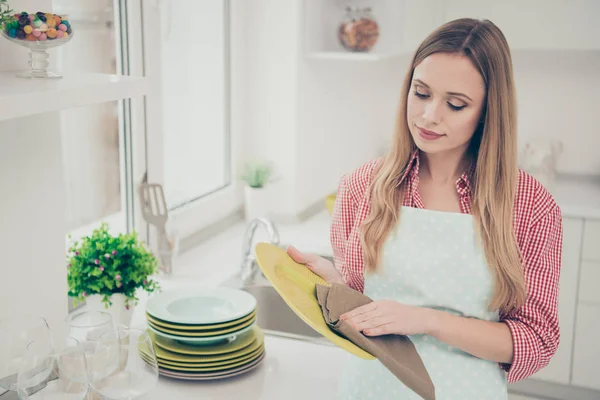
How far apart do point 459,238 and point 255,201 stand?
4.95ft

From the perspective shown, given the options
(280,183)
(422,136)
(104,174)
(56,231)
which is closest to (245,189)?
(280,183)

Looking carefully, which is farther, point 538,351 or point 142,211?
point 142,211

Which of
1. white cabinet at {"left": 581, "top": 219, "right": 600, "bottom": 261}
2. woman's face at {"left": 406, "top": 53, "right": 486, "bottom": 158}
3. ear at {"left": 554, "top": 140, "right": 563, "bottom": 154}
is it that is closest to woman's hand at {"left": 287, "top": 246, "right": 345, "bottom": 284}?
woman's face at {"left": 406, "top": 53, "right": 486, "bottom": 158}

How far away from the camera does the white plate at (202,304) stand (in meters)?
1.59

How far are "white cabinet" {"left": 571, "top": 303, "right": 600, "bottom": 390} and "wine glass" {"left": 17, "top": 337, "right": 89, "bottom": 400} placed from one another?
2127 millimetres

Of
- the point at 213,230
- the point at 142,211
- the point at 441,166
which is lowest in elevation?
the point at 213,230

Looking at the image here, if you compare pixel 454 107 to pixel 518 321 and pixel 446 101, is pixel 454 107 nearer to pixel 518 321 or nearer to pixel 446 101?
pixel 446 101

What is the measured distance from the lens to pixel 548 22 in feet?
9.76

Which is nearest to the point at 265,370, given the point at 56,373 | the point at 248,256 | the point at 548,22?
the point at 56,373

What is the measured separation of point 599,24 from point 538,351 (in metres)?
2.04

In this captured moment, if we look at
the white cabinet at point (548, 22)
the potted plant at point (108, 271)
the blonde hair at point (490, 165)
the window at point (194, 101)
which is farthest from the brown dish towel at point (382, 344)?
the white cabinet at point (548, 22)

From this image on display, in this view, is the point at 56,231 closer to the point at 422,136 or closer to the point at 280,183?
the point at 422,136

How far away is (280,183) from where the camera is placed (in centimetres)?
293

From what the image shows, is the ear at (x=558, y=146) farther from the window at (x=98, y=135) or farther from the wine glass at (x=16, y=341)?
the wine glass at (x=16, y=341)
